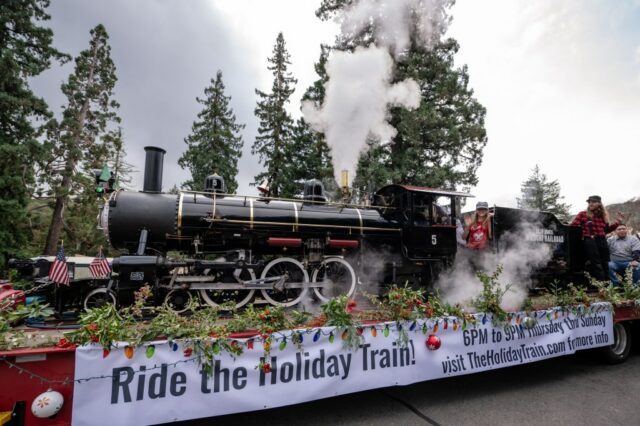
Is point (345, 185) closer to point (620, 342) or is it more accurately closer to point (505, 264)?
point (505, 264)

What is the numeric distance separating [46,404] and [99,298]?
3.45m

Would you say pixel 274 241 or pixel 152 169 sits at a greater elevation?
pixel 152 169

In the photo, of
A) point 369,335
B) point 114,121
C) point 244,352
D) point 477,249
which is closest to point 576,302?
point 477,249

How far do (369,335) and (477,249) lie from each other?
16.4 feet

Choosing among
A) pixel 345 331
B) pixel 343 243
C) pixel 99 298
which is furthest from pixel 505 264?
pixel 99 298

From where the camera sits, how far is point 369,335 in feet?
10.7

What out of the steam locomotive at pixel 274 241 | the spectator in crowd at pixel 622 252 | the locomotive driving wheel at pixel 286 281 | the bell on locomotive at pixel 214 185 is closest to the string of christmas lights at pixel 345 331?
the steam locomotive at pixel 274 241

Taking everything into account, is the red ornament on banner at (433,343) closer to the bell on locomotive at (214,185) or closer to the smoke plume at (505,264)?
the smoke plume at (505,264)

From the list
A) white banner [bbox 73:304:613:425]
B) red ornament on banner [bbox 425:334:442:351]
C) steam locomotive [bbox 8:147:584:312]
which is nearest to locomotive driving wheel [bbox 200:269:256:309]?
steam locomotive [bbox 8:147:584:312]

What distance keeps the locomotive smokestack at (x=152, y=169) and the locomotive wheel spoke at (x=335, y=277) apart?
3241 millimetres

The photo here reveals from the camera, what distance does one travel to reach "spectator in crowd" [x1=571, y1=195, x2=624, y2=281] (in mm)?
6492

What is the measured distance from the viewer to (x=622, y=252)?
6.65m

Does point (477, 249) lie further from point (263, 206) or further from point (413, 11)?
point (413, 11)

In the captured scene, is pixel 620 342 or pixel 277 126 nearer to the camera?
pixel 620 342
